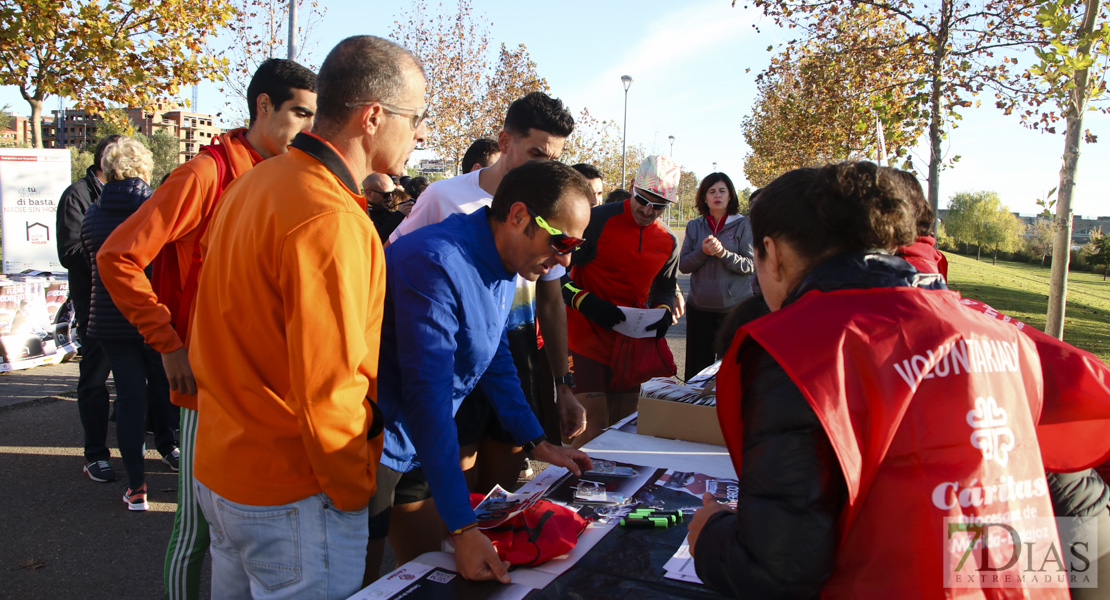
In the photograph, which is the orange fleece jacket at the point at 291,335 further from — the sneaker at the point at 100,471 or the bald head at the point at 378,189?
the bald head at the point at 378,189

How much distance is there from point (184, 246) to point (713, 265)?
144 inches

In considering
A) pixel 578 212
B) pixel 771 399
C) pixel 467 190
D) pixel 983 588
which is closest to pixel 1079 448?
pixel 983 588

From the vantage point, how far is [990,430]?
111cm

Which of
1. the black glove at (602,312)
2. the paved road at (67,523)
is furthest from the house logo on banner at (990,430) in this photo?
the paved road at (67,523)

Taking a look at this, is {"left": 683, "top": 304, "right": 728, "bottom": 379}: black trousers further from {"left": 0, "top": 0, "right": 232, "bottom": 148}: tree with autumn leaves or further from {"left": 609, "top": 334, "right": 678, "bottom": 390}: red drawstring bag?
{"left": 0, "top": 0, "right": 232, "bottom": 148}: tree with autumn leaves

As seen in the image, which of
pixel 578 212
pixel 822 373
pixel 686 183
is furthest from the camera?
pixel 686 183

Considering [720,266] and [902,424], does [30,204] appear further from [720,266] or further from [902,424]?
[902,424]

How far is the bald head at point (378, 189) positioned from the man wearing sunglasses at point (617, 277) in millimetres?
2001

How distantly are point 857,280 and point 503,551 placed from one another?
110 centimetres

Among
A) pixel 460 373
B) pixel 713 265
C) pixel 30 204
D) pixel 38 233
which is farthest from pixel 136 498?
pixel 30 204

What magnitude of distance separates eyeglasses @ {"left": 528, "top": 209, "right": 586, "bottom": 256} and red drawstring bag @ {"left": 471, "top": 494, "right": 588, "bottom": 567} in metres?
0.72

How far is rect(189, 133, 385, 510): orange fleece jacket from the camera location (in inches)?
52.1

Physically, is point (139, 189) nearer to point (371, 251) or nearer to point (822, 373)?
point (371, 251)

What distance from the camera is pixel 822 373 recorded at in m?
→ 1.04
